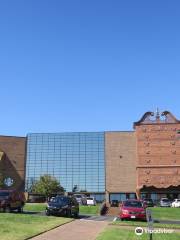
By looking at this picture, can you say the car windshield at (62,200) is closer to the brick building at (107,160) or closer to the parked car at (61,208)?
the parked car at (61,208)

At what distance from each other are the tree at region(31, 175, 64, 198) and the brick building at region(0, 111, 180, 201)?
5.18m

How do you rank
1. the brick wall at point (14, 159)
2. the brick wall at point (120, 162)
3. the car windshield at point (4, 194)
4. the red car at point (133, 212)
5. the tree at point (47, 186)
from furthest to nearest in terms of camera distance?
the brick wall at point (14, 159) → the brick wall at point (120, 162) → the tree at point (47, 186) → the car windshield at point (4, 194) → the red car at point (133, 212)

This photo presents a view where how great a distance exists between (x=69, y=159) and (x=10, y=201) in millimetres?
58412

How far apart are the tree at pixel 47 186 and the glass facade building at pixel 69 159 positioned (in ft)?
16.4

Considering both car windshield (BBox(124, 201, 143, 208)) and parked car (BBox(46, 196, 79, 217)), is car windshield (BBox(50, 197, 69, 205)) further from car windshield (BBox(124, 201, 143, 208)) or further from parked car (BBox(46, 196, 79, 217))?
car windshield (BBox(124, 201, 143, 208))

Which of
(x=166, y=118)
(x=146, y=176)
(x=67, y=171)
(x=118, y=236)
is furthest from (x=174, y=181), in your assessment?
(x=118, y=236)

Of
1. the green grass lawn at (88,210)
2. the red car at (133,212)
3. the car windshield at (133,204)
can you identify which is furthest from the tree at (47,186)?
the red car at (133,212)

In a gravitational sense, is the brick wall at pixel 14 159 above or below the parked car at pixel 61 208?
above

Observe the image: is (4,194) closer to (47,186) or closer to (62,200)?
(62,200)

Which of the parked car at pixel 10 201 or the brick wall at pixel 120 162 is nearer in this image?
the parked car at pixel 10 201

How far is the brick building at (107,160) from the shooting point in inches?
3273

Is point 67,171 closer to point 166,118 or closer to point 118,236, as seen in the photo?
point 166,118

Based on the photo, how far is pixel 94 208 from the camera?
4962cm

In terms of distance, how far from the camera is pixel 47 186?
81.7m
